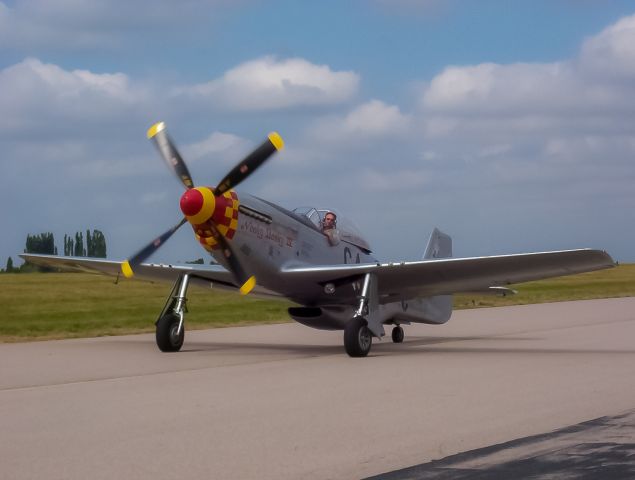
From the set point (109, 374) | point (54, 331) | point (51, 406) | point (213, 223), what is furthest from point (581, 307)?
point (51, 406)

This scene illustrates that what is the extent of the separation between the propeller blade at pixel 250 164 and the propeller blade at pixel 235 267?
71 centimetres

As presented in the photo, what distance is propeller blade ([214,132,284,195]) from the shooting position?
14938 mm

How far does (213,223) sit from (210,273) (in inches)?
117

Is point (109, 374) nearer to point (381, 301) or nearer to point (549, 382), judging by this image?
point (549, 382)

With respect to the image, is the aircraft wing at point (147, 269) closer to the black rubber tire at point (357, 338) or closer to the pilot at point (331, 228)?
the pilot at point (331, 228)

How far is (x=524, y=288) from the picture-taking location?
47.8 meters

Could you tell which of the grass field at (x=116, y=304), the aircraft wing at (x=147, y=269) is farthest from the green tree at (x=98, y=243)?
the aircraft wing at (x=147, y=269)

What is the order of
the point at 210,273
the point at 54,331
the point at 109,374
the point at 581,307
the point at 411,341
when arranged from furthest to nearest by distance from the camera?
the point at 581,307 < the point at 54,331 < the point at 411,341 < the point at 210,273 < the point at 109,374

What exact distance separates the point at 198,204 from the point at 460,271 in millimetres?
4703

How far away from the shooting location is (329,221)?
1778 cm

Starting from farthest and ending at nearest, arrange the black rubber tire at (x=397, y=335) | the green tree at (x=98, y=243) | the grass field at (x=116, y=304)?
1. the green tree at (x=98, y=243)
2. the grass field at (x=116, y=304)
3. the black rubber tire at (x=397, y=335)

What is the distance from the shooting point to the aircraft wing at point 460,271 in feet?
50.2

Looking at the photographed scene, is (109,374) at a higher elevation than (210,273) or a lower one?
lower

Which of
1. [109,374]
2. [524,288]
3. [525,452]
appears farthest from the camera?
[524,288]
